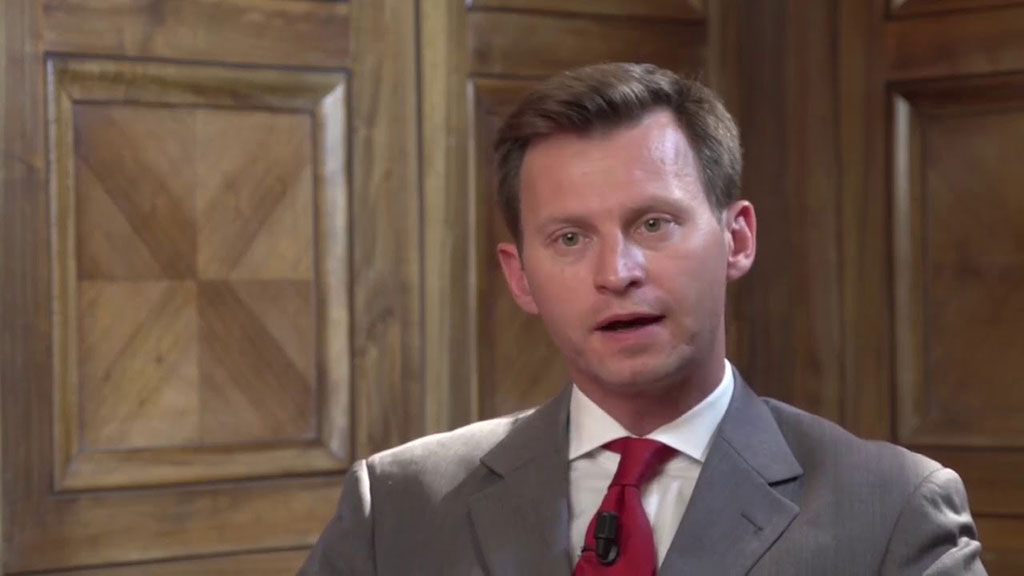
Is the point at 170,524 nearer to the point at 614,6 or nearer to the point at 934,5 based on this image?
the point at 614,6

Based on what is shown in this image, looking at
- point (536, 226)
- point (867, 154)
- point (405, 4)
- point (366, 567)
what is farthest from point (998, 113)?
point (366, 567)

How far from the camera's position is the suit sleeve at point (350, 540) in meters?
1.52

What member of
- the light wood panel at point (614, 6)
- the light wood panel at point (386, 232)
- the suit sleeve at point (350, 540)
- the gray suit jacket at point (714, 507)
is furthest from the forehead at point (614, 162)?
the light wood panel at point (614, 6)

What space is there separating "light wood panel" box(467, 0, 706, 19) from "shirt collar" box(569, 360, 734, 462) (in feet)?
2.87

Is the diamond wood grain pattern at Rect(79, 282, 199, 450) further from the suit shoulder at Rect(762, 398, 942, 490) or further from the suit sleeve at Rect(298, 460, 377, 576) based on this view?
the suit shoulder at Rect(762, 398, 942, 490)

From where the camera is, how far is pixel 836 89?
2342 millimetres

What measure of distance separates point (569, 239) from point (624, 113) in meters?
0.12

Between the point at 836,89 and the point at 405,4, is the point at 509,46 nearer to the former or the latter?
the point at 405,4

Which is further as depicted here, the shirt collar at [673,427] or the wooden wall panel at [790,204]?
the wooden wall panel at [790,204]

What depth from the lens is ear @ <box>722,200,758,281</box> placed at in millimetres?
1493

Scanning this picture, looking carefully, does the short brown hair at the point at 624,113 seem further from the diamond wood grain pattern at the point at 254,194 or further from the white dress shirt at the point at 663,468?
the diamond wood grain pattern at the point at 254,194

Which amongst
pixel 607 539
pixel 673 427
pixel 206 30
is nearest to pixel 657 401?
pixel 673 427

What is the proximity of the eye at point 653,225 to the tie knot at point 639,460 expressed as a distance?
19cm

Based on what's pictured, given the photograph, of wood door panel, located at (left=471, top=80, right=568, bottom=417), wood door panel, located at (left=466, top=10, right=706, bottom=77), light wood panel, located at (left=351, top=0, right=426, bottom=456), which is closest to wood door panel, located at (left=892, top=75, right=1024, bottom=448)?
wood door panel, located at (left=466, top=10, right=706, bottom=77)
